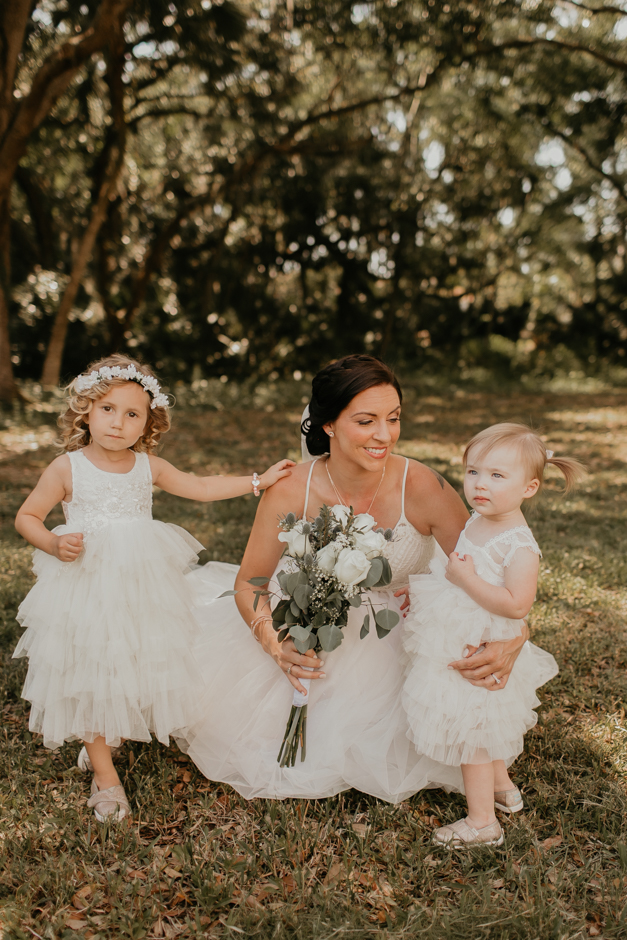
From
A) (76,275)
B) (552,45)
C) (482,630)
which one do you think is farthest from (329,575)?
(552,45)

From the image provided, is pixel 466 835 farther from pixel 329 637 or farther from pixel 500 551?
pixel 500 551

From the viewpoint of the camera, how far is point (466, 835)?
2.55m

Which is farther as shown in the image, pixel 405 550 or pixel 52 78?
pixel 52 78

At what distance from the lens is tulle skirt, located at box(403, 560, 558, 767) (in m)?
2.50

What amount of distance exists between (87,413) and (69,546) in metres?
0.58

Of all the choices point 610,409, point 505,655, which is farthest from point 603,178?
point 505,655

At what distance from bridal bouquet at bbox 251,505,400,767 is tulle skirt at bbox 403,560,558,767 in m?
0.20

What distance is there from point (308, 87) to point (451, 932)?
14908 mm

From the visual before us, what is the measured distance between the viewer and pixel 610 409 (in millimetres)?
13156

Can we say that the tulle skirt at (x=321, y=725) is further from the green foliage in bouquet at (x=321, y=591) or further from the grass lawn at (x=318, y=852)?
the green foliage in bouquet at (x=321, y=591)

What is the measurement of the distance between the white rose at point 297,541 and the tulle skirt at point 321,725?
71 cm

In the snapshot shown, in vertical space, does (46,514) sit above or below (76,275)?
below

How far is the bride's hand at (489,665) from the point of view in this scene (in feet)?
8.16

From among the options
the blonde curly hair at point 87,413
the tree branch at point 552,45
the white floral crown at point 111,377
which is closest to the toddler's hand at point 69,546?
the blonde curly hair at point 87,413
